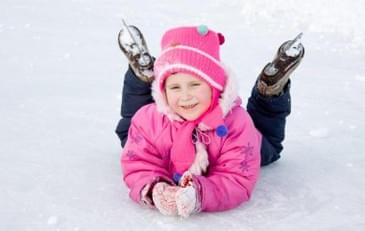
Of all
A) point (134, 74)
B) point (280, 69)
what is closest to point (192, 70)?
point (280, 69)

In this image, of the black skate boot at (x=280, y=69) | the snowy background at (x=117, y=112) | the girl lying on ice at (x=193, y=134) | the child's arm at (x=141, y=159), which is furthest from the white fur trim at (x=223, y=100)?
the snowy background at (x=117, y=112)

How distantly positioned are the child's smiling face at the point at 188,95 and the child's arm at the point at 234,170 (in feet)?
0.51

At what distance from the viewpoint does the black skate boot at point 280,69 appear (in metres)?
2.73

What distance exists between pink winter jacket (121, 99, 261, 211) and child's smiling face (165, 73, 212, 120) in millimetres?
77

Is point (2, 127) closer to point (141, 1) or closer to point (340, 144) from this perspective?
point (340, 144)

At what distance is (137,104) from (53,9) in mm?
3742

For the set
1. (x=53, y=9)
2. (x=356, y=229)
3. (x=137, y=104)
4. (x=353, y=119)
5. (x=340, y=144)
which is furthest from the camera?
(x=53, y=9)

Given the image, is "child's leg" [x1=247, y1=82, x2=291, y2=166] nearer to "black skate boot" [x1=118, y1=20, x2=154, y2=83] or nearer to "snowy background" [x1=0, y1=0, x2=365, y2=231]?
"snowy background" [x1=0, y1=0, x2=365, y2=231]

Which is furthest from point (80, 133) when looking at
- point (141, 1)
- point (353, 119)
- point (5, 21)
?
point (141, 1)

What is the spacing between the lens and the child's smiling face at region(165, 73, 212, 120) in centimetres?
245

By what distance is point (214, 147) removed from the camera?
252cm

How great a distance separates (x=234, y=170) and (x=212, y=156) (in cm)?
13

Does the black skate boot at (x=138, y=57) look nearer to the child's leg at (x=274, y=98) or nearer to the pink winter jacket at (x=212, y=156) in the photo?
the pink winter jacket at (x=212, y=156)

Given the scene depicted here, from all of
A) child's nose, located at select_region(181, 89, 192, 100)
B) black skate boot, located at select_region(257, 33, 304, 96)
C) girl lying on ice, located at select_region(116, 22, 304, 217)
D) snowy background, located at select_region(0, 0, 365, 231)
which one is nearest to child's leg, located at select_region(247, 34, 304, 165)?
black skate boot, located at select_region(257, 33, 304, 96)
